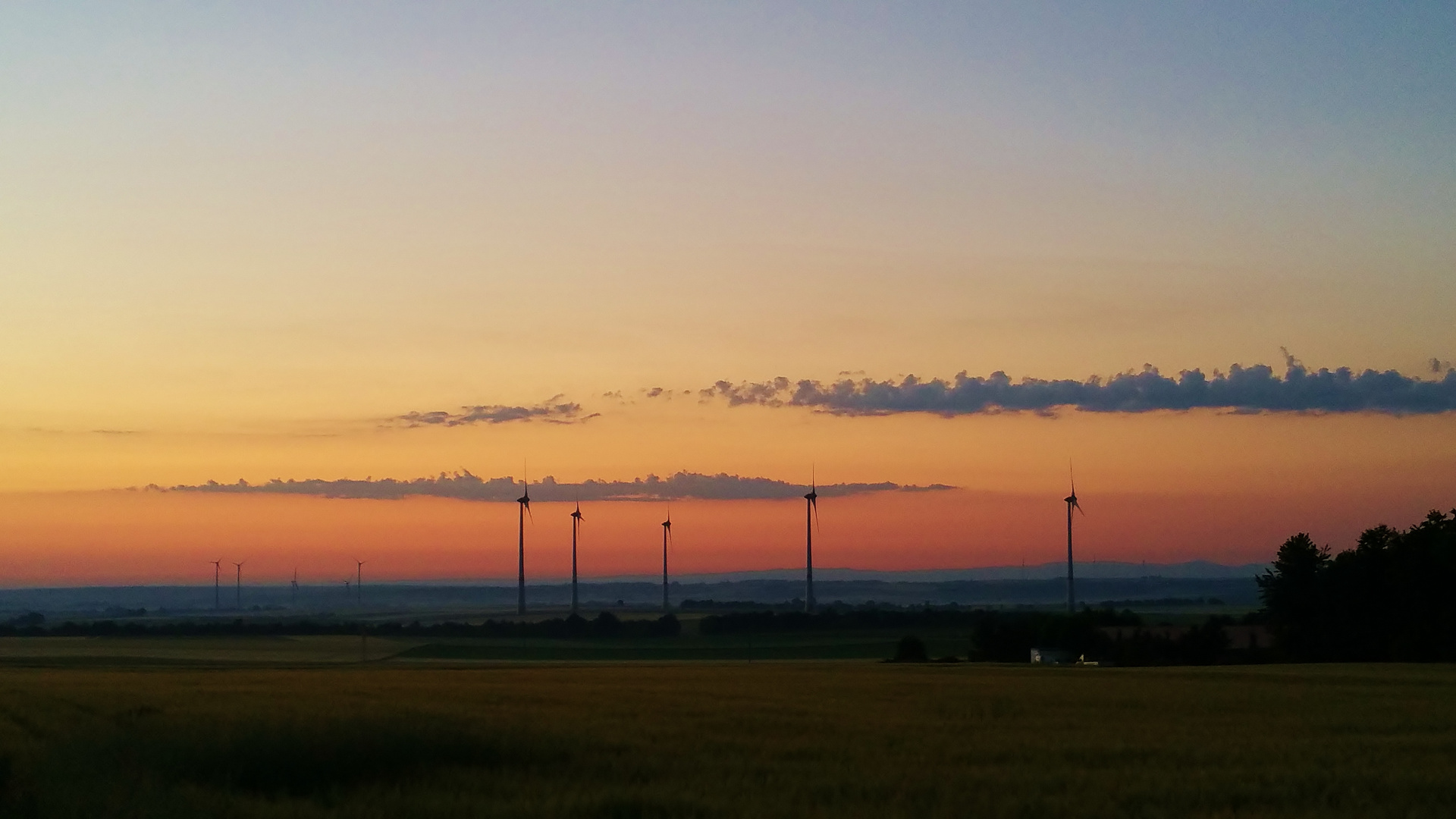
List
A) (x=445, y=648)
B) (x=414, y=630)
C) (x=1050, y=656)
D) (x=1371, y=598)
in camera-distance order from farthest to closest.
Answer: (x=414, y=630) → (x=445, y=648) → (x=1050, y=656) → (x=1371, y=598)

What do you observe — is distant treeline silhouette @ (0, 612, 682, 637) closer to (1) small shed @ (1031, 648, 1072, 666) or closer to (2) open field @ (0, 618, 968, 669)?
(2) open field @ (0, 618, 968, 669)

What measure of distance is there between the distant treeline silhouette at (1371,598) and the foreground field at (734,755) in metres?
43.7

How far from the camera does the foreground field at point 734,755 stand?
57.3 ft

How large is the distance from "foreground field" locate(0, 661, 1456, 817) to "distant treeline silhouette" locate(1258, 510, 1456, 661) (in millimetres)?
43736

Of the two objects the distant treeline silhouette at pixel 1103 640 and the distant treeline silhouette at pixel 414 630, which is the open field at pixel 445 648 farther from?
the distant treeline silhouette at pixel 1103 640

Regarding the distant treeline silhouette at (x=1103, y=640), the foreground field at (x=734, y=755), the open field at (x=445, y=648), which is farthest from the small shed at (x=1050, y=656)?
the foreground field at (x=734, y=755)

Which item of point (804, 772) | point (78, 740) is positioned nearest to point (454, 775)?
point (804, 772)

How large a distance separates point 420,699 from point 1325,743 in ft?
80.5

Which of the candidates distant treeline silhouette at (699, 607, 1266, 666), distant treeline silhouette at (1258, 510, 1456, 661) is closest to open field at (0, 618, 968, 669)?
distant treeline silhouette at (699, 607, 1266, 666)

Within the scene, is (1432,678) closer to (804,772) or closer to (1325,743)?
(1325,743)

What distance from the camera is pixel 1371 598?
85.8 m

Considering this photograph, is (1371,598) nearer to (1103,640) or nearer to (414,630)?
(1103,640)

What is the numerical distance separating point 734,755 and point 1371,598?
75.5m

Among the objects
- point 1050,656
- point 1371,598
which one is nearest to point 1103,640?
point 1050,656
